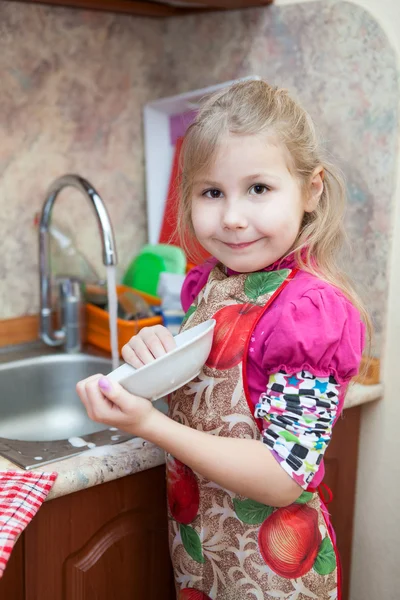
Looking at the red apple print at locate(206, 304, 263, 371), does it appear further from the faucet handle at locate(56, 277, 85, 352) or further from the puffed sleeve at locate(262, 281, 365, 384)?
the faucet handle at locate(56, 277, 85, 352)

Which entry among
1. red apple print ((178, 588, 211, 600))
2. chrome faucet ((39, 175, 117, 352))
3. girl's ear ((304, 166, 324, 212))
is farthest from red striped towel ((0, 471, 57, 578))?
chrome faucet ((39, 175, 117, 352))

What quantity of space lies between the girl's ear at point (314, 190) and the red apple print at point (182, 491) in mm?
400

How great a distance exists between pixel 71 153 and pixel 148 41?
0.34 metres

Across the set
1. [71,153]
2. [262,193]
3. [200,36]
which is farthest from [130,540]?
[200,36]

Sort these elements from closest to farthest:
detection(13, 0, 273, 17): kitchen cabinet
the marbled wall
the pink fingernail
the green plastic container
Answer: the pink fingernail → the marbled wall → detection(13, 0, 273, 17): kitchen cabinet → the green plastic container

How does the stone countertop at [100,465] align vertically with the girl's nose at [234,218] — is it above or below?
below

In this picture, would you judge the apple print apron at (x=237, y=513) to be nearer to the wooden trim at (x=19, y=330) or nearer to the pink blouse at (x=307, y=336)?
the pink blouse at (x=307, y=336)

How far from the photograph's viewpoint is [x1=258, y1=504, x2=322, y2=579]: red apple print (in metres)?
0.91

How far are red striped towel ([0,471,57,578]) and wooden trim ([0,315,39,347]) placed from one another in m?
0.62

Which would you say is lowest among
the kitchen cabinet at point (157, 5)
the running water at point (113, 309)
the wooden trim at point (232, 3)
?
the running water at point (113, 309)

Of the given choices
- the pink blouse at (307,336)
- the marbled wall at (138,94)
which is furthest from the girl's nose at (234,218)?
the marbled wall at (138,94)

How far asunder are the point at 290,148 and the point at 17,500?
561 millimetres

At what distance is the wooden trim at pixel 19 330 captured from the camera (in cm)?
152

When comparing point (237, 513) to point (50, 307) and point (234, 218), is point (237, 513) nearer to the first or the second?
point (234, 218)
